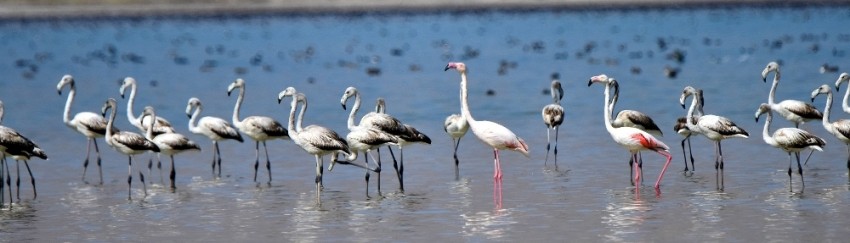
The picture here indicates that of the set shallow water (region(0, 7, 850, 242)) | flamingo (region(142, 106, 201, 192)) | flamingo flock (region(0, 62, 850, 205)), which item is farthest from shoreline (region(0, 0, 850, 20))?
flamingo (region(142, 106, 201, 192))

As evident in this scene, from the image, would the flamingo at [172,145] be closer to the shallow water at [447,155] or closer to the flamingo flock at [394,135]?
the flamingo flock at [394,135]

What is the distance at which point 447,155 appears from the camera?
66.9 feet

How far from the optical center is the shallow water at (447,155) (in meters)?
14.2

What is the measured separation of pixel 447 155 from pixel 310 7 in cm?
8659

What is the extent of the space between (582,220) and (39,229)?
521 cm

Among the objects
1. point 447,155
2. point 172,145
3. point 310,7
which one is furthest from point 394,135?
point 310,7

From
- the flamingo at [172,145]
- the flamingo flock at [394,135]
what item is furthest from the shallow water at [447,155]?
the flamingo at [172,145]

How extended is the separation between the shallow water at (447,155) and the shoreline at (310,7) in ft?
112

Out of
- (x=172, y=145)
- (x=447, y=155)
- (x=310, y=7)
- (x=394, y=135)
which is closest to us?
(x=394, y=135)

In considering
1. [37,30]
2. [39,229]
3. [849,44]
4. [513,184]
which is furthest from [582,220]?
[37,30]

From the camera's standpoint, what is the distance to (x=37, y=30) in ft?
283

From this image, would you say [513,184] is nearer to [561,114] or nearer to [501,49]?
[561,114]

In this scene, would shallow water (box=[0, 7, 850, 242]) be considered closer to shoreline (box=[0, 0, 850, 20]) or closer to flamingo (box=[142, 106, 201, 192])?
flamingo (box=[142, 106, 201, 192])

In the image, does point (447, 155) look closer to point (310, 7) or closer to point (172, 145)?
point (172, 145)
